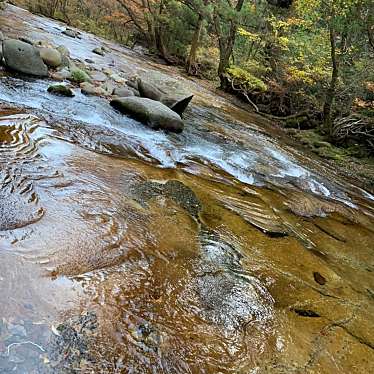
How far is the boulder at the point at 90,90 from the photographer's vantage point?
7978 millimetres

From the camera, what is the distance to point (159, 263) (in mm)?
3191

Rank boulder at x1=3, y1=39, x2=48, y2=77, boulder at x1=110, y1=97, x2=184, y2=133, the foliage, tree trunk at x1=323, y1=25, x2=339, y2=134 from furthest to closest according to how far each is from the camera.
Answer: the foliage → tree trunk at x1=323, y1=25, x2=339, y2=134 → boulder at x1=3, y1=39, x2=48, y2=77 → boulder at x1=110, y1=97, x2=184, y2=133

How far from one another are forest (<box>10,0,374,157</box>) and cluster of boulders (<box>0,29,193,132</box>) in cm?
561

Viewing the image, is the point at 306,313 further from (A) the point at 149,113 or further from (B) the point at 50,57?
(B) the point at 50,57

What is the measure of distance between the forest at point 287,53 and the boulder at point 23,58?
314 inches

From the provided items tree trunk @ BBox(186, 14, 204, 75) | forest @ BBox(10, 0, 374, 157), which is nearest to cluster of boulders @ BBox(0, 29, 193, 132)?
forest @ BBox(10, 0, 374, 157)

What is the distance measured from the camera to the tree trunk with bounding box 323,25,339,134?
1130 cm

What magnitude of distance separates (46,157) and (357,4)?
9.60 metres

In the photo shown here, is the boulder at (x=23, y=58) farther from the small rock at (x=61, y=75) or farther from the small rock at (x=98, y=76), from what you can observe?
the small rock at (x=98, y=76)

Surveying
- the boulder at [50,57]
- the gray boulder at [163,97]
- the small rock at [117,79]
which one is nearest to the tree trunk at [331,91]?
the gray boulder at [163,97]

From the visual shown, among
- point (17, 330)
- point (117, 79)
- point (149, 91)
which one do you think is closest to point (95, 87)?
point (149, 91)

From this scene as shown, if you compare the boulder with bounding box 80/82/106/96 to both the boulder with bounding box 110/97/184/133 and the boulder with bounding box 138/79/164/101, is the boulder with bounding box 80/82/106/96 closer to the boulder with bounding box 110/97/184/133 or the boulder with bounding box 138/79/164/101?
the boulder with bounding box 110/97/184/133

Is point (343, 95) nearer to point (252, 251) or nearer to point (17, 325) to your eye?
point (252, 251)

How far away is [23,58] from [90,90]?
141cm
